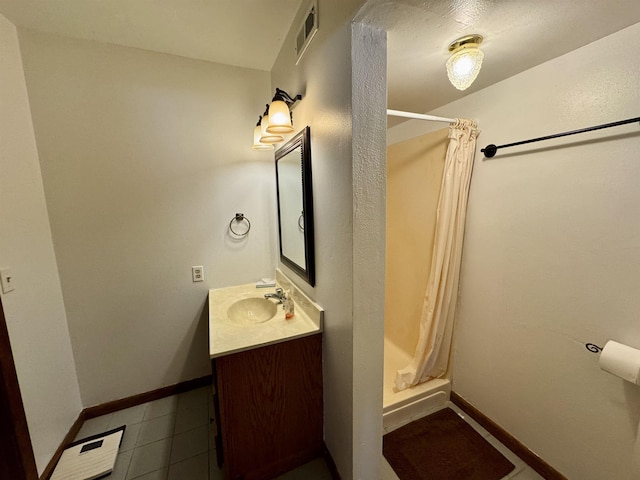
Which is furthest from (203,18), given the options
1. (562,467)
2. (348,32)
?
(562,467)

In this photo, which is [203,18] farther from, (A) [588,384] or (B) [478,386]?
(B) [478,386]

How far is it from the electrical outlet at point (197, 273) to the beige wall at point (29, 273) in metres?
0.76

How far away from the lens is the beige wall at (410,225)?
1.89 m

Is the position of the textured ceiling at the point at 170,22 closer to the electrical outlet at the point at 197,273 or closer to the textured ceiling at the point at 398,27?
the textured ceiling at the point at 398,27

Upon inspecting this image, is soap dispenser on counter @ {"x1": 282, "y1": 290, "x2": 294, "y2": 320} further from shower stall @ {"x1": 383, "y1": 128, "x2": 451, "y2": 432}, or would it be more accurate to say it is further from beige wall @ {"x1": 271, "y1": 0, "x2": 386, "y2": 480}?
shower stall @ {"x1": 383, "y1": 128, "x2": 451, "y2": 432}

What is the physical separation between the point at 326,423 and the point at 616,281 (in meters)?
1.53

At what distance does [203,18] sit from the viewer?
1.39m

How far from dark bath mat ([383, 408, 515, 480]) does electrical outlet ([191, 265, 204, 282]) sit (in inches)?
65.3

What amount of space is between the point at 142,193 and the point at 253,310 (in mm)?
1108

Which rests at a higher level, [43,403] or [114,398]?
[43,403]

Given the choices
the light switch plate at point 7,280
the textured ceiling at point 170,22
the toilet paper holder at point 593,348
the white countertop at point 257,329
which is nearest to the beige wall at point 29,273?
the light switch plate at point 7,280

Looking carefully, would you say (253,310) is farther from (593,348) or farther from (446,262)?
(593,348)

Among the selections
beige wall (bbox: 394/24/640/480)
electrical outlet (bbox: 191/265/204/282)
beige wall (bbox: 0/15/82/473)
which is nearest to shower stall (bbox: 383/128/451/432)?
beige wall (bbox: 394/24/640/480)

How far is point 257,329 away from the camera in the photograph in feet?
4.58
